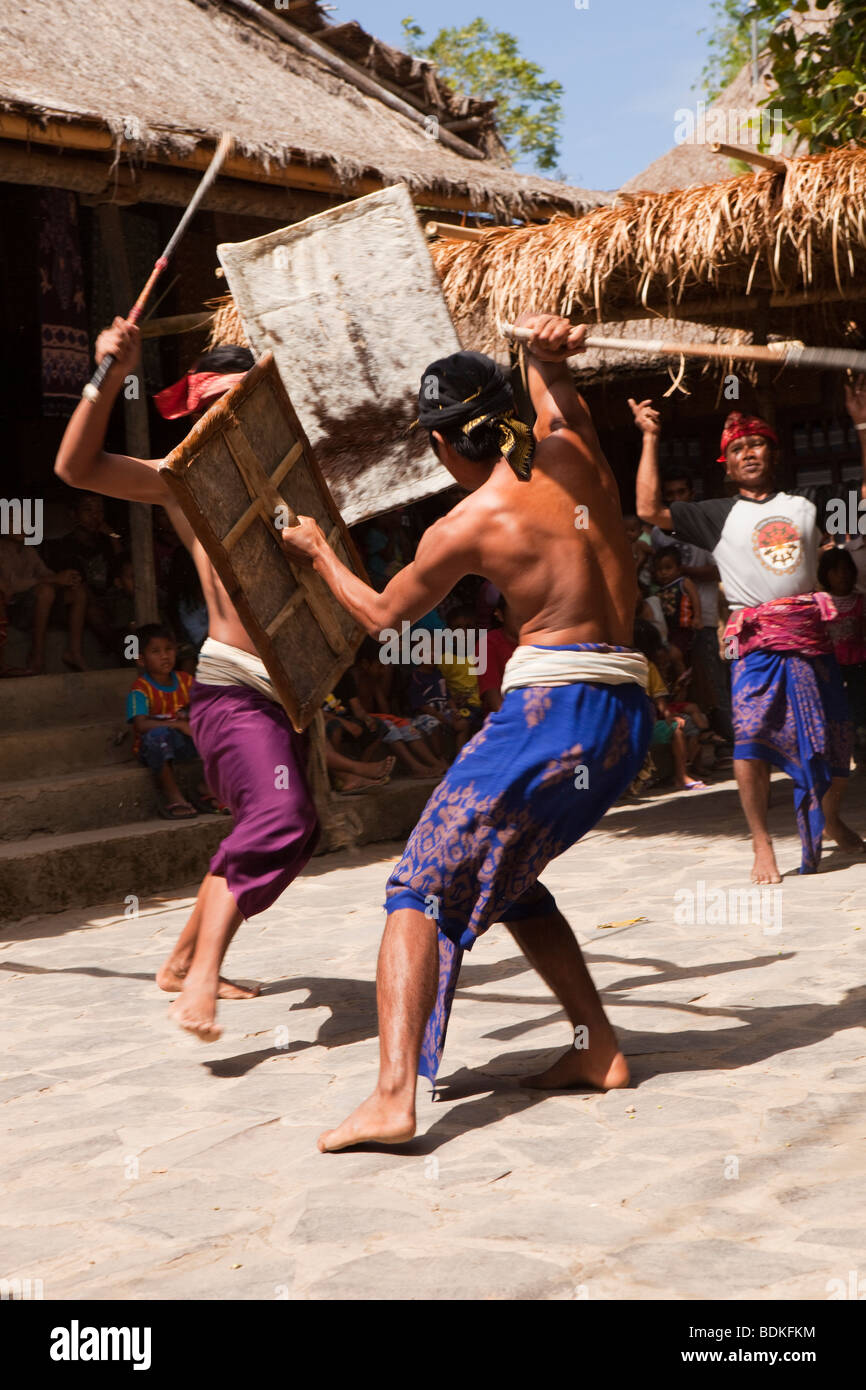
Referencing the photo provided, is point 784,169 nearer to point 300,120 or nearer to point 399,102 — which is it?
point 300,120

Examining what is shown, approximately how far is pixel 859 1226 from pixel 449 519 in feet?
5.78

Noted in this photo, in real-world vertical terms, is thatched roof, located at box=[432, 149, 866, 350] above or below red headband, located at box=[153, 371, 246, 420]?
above

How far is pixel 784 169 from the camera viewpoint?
695 cm

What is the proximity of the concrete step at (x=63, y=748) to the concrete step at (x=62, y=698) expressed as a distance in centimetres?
10

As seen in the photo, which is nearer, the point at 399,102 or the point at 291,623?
the point at 291,623

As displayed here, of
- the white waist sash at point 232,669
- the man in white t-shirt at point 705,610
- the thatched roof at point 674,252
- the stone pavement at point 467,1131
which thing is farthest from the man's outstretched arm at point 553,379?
the man in white t-shirt at point 705,610

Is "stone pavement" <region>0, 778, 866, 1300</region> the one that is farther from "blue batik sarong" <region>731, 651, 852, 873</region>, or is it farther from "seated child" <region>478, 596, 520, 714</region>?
"seated child" <region>478, 596, 520, 714</region>

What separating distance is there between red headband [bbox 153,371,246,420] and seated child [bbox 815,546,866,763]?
4477mm

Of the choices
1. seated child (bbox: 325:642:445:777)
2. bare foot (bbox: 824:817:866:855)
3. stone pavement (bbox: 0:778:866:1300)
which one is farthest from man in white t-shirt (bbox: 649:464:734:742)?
stone pavement (bbox: 0:778:866:1300)

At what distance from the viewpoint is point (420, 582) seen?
3.45m

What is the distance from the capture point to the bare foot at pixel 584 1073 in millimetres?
3676

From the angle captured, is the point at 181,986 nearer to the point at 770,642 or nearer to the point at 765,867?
the point at 765,867

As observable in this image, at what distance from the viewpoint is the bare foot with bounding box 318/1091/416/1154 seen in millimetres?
3225

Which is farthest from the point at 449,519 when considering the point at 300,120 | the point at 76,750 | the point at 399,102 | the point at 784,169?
the point at 399,102
